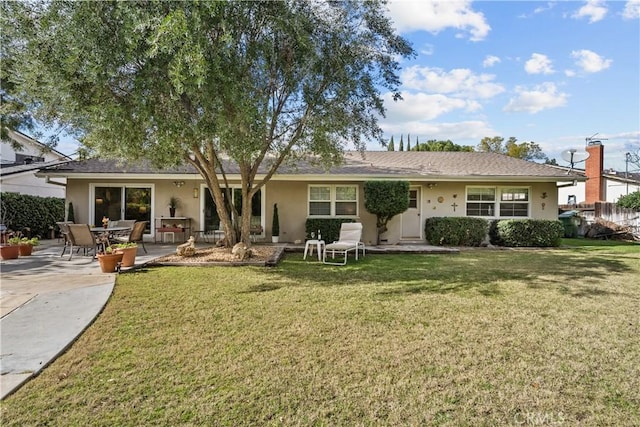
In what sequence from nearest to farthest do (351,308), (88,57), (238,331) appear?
1. (238,331)
2. (351,308)
3. (88,57)

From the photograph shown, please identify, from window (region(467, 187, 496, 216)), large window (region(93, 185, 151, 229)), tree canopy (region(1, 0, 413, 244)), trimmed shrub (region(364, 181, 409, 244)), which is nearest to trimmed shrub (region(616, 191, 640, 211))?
window (region(467, 187, 496, 216))

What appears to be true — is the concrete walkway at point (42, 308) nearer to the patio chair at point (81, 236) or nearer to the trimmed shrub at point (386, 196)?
the patio chair at point (81, 236)

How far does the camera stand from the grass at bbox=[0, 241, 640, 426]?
262 centimetres

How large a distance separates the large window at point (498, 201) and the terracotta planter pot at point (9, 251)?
46.5ft

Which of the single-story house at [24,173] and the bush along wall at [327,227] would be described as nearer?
the bush along wall at [327,227]

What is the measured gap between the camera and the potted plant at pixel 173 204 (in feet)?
43.9

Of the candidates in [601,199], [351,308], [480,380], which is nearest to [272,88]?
[351,308]

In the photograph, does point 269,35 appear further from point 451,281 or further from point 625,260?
point 625,260

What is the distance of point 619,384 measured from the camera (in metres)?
3.00

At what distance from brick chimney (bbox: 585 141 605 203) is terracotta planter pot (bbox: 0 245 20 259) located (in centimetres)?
2688

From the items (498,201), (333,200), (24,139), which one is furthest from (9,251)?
(498,201)

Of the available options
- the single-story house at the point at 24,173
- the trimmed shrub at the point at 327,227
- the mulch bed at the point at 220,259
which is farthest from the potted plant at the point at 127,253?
the single-story house at the point at 24,173

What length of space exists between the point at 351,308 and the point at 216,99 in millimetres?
4444

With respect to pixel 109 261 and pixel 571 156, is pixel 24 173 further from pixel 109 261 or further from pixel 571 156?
pixel 571 156
